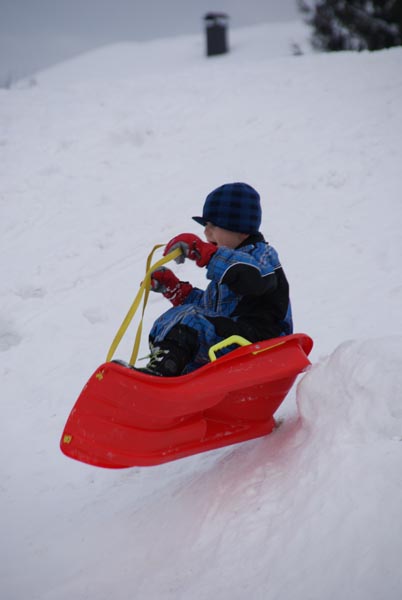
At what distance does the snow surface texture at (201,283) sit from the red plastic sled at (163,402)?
0.19 metres

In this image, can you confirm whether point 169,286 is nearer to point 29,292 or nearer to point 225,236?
point 225,236

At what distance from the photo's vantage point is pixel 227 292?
226 centimetres

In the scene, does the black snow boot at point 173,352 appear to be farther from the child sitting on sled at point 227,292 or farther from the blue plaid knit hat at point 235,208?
the blue plaid knit hat at point 235,208

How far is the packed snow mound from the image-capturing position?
169cm

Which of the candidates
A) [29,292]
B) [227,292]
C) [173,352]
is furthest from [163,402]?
[29,292]

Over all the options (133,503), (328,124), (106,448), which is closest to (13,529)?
(133,503)

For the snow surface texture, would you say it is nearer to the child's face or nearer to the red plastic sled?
the red plastic sled

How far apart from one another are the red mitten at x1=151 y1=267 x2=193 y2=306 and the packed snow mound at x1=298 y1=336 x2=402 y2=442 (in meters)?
0.75

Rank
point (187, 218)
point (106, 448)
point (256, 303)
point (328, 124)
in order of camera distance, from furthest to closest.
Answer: point (328, 124) < point (187, 218) < point (256, 303) < point (106, 448)

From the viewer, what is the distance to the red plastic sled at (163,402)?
5.99ft

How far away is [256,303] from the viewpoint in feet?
7.20

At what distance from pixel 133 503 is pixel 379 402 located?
3.89 ft

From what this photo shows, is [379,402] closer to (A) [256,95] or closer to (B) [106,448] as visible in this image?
(B) [106,448]

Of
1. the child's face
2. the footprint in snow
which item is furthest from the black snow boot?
the footprint in snow
